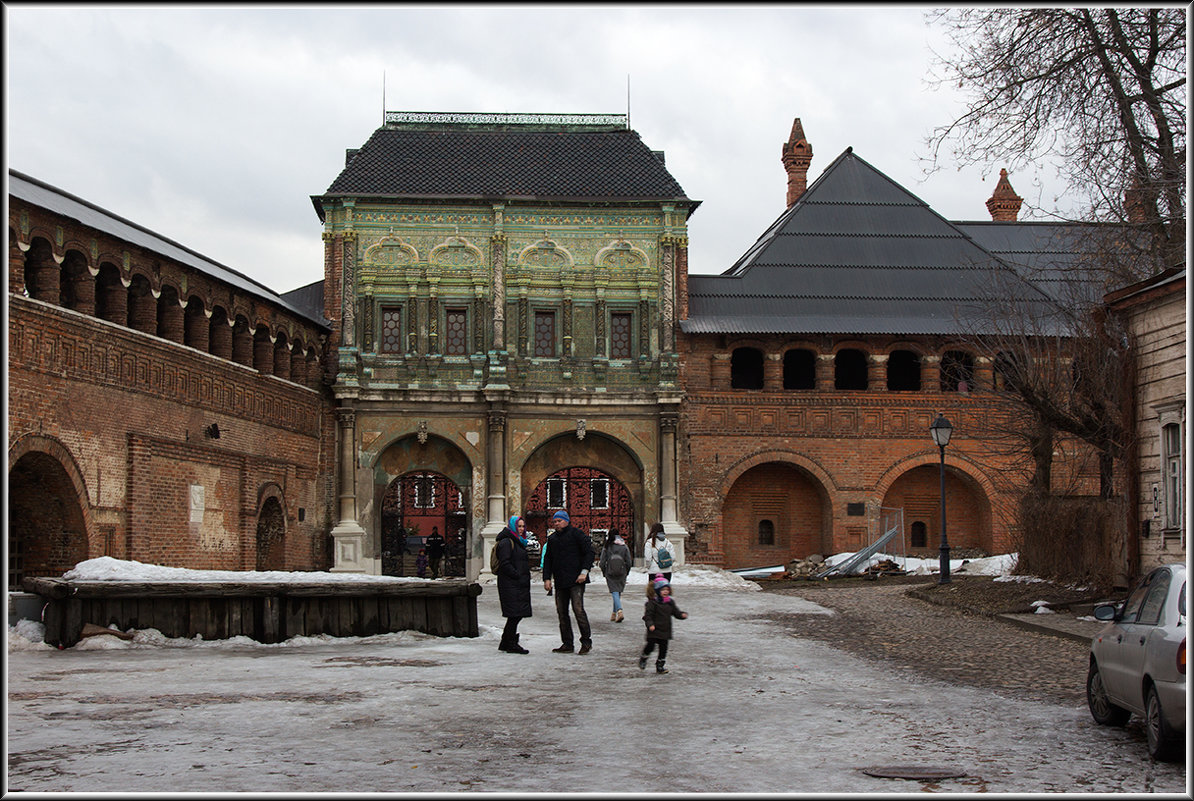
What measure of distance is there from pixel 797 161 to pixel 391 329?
16628 mm

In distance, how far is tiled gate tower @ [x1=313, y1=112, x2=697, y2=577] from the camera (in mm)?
36344

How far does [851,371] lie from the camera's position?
38.9 m

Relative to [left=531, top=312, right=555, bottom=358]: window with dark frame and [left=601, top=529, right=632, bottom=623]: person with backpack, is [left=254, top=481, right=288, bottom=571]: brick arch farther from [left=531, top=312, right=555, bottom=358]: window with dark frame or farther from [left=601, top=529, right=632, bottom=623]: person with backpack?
[left=601, top=529, right=632, bottom=623]: person with backpack

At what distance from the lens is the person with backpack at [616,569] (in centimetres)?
2033

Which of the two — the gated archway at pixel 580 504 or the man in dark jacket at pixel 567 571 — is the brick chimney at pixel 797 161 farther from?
the man in dark jacket at pixel 567 571

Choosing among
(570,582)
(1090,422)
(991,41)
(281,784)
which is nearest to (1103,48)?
(991,41)

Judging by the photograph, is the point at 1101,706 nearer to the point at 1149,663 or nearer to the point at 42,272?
the point at 1149,663

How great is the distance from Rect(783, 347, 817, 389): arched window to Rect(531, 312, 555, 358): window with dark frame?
6890mm

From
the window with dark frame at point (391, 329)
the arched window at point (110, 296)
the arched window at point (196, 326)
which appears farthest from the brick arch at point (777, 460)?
the arched window at point (110, 296)

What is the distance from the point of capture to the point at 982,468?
122ft

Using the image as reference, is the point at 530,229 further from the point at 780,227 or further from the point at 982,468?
the point at 982,468

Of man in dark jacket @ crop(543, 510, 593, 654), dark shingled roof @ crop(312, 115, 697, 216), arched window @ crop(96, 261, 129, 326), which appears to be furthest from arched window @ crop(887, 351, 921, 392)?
man in dark jacket @ crop(543, 510, 593, 654)

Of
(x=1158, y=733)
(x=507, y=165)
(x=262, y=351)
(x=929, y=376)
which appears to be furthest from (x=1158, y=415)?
(x=507, y=165)

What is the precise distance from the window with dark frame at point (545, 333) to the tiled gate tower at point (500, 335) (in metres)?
0.06
